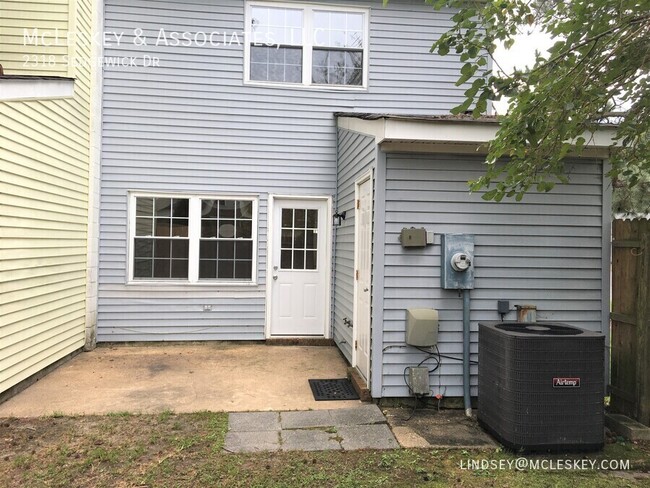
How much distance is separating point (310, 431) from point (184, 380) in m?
1.88

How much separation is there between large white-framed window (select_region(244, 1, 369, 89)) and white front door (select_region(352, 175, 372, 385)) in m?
2.53

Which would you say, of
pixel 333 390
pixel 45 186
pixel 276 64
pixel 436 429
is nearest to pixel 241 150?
pixel 276 64

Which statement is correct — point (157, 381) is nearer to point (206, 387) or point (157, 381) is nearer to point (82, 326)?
point (206, 387)

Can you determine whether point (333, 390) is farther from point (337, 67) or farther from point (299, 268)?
point (337, 67)

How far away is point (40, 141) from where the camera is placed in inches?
185

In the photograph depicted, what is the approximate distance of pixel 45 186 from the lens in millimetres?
4852

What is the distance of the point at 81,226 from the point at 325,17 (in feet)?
14.9

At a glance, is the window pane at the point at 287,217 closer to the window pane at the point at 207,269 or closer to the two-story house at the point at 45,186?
the window pane at the point at 207,269

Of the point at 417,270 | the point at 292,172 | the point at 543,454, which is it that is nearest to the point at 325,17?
the point at 292,172

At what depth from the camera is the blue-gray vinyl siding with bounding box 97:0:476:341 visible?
6.34 meters

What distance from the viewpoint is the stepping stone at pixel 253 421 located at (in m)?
3.63

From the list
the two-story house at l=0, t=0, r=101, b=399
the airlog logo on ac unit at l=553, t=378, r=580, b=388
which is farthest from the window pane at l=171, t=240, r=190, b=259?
the airlog logo on ac unit at l=553, t=378, r=580, b=388

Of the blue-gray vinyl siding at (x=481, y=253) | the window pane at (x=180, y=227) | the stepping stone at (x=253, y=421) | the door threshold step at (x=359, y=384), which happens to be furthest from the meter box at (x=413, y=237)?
the window pane at (x=180, y=227)

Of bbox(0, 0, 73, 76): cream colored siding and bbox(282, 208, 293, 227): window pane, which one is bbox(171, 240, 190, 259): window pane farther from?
bbox(0, 0, 73, 76): cream colored siding
